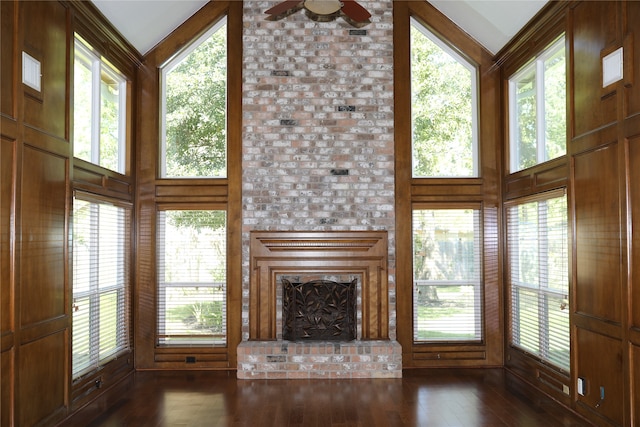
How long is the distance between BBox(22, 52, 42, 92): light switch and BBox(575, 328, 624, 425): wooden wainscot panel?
4680 millimetres

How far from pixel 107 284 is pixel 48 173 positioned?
1701mm

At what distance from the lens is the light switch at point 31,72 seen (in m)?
3.81

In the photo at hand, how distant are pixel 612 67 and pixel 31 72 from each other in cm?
428

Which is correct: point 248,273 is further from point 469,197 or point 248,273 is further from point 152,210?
Answer: point 469,197

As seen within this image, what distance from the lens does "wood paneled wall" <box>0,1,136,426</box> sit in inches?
141

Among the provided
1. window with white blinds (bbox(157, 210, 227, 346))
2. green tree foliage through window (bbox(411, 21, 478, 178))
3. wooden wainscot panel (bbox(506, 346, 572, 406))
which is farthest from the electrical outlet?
window with white blinds (bbox(157, 210, 227, 346))

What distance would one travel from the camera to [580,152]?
14.8 feet

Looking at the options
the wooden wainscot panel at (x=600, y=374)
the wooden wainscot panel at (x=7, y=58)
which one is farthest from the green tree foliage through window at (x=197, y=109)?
the wooden wainscot panel at (x=600, y=374)

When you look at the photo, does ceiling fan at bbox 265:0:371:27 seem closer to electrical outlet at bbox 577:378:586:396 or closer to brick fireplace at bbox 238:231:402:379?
brick fireplace at bbox 238:231:402:379

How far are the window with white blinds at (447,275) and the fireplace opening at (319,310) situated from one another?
840 mm

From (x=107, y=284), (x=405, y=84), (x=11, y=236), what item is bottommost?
(x=107, y=284)

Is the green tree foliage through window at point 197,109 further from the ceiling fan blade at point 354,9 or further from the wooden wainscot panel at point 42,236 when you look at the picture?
the ceiling fan blade at point 354,9

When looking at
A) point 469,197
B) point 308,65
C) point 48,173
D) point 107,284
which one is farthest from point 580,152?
point 107,284

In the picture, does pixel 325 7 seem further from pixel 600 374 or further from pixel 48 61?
pixel 600 374
